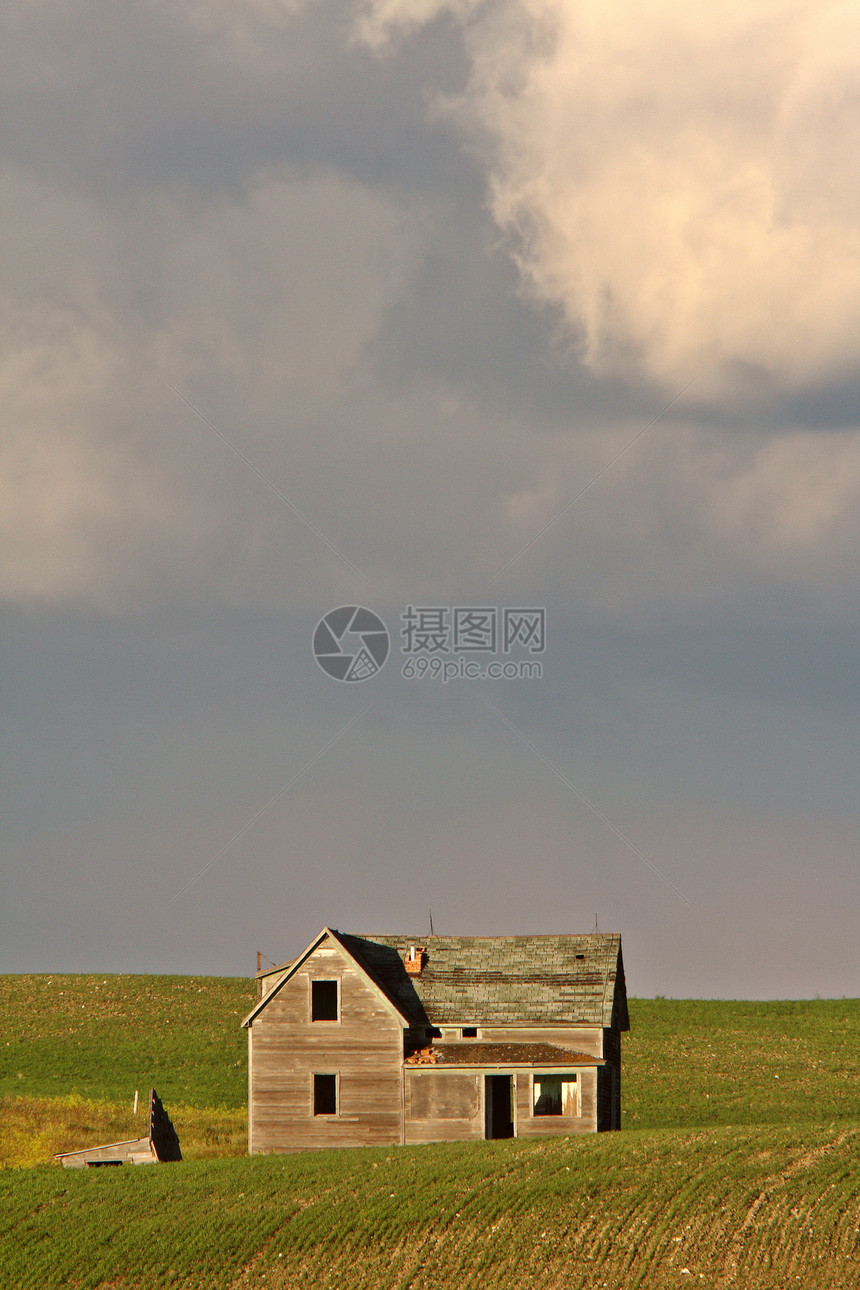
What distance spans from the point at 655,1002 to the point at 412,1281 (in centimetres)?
6701

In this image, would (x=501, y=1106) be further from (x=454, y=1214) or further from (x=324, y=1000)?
(x=454, y=1214)

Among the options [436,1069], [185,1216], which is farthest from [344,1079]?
[185,1216]

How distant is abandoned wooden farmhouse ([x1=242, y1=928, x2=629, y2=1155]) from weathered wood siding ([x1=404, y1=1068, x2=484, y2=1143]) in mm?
31

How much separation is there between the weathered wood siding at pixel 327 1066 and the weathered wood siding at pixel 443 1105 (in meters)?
0.43

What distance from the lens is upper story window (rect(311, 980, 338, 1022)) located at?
4341 cm

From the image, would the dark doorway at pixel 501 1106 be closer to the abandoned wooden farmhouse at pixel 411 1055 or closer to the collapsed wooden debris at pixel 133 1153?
the abandoned wooden farmhouse at pixel 411 1055

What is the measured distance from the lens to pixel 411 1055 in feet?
142

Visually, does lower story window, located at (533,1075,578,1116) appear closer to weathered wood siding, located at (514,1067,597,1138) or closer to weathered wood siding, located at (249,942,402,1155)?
weathered wood siding, located at (514,1067,597,1138)

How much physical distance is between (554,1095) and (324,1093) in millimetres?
7218

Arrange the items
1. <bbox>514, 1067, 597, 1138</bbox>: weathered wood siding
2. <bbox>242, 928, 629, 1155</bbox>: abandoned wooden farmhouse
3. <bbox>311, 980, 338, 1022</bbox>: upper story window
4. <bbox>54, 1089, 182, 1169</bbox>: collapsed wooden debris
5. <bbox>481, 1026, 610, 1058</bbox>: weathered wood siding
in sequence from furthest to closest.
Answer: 1. <bbox>311, 980, 338, 1022</bbox>: upper story window
2. <bbox>481, 1026, 610, 1058</bbox>: weathered wood siding
3. <bbox>242, 928, 629, 1155</bbox>: abandoned wooden farmhouse
4. <bbox>514, 1067, 597, 1138</bbox>: weathered wood siding
5. <bbox>54, 1089, 182, 1169</bbox>: collapsed wooden debris

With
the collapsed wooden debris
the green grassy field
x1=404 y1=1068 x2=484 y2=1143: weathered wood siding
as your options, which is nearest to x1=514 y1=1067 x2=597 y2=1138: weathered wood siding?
x1=404 y1=1068 x2=484 y2=1143: weathered wood siding

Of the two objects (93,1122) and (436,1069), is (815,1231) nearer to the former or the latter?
(436,1069)

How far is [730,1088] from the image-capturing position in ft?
200

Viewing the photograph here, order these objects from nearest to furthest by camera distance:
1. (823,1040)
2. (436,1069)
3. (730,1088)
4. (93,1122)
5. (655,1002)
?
(436,1069) → (93,1122) → (730,1088) → (823,1040) → (655,1002)
